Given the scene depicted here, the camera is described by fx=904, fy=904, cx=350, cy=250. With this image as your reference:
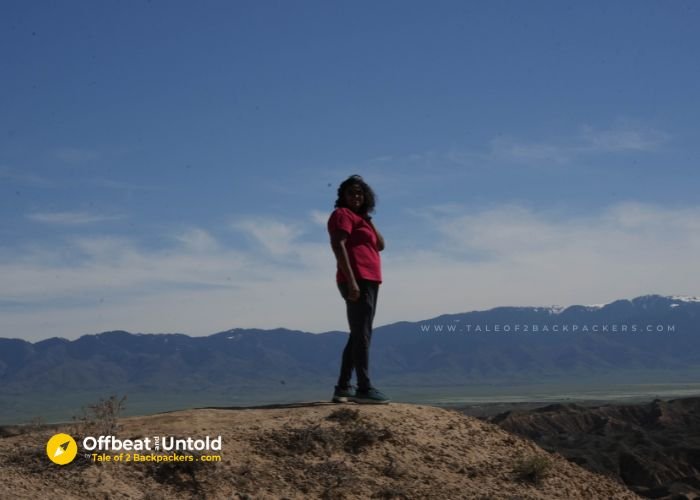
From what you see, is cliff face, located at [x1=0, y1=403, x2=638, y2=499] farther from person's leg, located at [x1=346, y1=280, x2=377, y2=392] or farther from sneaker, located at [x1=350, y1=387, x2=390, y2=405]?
person's leg, located at [x1=346, y1=280, x2=377, y2=392]

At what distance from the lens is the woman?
8969mm

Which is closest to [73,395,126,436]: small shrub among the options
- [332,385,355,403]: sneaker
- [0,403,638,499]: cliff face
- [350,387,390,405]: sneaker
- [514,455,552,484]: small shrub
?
[0,403,638,499]: cliff face

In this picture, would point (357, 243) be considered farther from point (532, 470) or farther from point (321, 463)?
point (532, 470)

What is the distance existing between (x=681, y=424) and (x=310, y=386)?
126868mm

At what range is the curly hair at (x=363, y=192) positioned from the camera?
9376 mm

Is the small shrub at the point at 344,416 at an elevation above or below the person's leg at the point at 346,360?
below

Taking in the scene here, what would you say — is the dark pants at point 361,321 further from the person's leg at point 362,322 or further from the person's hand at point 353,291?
the person's hand at point 353,291

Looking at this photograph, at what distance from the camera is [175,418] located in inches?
336

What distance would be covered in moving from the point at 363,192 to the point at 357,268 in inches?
33.8

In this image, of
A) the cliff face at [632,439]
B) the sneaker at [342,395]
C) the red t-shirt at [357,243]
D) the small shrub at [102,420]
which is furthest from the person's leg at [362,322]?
the cliff face at [632,439]

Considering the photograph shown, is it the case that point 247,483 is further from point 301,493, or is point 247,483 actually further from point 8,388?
point 8,388

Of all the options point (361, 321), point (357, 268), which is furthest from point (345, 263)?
point (361, 321)

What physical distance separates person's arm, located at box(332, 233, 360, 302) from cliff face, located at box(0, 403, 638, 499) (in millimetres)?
1141

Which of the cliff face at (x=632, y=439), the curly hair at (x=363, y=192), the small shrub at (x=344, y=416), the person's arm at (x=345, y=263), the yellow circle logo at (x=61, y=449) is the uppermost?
the curly hair at (x=363, y=192)
